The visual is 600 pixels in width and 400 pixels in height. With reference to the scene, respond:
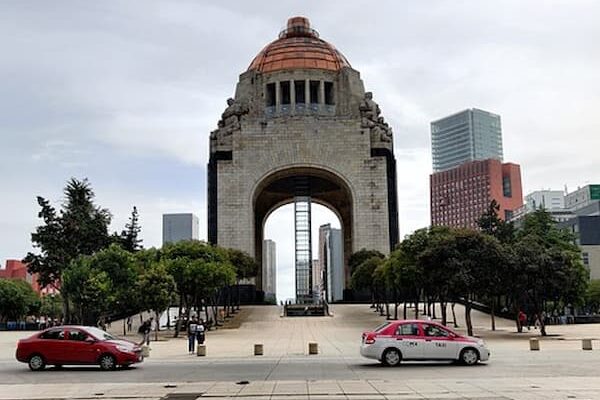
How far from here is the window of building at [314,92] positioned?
8026 centimetres

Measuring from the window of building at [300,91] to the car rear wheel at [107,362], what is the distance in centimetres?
6231

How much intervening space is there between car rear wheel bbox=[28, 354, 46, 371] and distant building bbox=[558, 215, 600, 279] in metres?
85.3

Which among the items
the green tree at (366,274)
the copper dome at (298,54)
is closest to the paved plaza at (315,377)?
the green tree at (366,274)

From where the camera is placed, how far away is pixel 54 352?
2022 cm

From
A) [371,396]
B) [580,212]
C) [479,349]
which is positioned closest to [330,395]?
[371,396]

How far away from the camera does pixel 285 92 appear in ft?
265

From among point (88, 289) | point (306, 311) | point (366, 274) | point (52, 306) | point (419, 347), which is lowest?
point (419, 347)

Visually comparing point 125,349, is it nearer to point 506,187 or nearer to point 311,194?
point 311,194

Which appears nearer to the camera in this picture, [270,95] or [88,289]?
[88,289]

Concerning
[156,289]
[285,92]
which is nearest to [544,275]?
[156,289]

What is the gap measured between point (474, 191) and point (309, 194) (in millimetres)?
98944

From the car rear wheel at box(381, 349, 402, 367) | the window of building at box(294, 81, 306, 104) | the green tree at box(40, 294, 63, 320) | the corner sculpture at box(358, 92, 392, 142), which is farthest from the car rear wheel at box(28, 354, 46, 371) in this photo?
the green tree at box(40, 294, 63, 320)

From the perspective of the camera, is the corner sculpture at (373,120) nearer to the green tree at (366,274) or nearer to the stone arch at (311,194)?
the stone arch at (311,194)

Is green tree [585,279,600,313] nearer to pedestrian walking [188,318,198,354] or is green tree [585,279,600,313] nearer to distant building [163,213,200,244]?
pedestrian walking [188,318,198,354]
